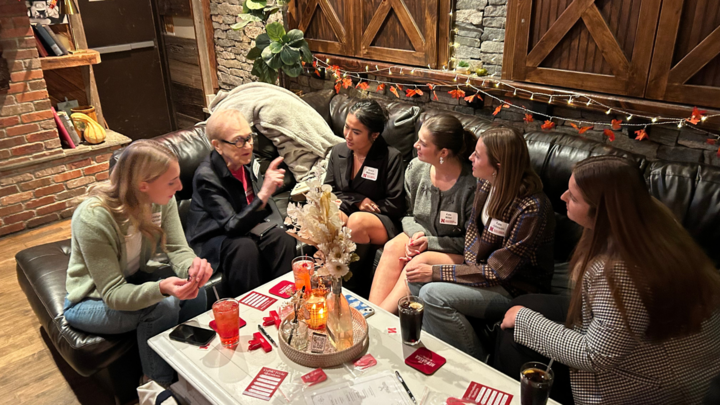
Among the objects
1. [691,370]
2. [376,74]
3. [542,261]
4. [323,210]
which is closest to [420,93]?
[376,74]

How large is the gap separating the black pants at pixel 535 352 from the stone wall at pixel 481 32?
5.48ft

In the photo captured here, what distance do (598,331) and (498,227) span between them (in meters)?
0.70

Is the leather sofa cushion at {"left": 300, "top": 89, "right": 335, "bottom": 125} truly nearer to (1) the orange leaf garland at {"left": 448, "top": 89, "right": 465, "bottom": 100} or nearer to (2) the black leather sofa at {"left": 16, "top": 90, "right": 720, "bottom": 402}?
(2) the black leather sofa at {"left": 16, "top": 90, "right": 720, "bottom": 402}

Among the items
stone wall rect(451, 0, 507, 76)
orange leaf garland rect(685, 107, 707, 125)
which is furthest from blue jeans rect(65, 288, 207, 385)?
orange leaf garland rect(685, 107, 707, 125)

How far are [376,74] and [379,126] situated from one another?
120 centimetres

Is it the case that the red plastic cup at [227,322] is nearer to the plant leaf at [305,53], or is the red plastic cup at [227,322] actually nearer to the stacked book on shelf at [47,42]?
the plant leaf at [305,53]

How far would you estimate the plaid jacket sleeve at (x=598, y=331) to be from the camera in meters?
1.41

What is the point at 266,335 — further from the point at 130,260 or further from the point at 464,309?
the point at 464,309

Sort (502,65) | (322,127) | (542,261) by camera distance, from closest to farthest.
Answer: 1. (542,261)
2. (502,65)
3. (322,127)

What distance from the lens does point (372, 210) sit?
2.80 metres

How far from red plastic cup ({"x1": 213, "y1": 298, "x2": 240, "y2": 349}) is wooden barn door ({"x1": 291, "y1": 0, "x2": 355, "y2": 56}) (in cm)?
270

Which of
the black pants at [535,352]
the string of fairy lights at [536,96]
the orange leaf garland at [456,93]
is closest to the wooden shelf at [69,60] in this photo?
the string of fairy lights at [536,96]

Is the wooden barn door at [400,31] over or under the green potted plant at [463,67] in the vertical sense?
over

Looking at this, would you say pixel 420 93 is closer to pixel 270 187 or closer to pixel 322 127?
pixel 322 127
